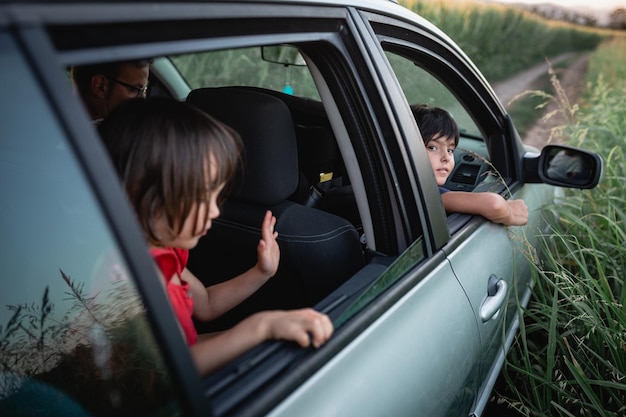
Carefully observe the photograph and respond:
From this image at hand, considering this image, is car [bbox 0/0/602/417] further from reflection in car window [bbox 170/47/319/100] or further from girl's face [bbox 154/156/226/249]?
reflection in car window [bbox 170/47/319/100]

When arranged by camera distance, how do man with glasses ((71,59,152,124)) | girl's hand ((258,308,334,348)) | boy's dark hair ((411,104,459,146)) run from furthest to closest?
boy's dark hair ((411,104,459,146)), man with glasses ((71,59,152,124)), girl's hand ((258,308,334,348))

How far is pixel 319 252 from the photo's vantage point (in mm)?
1606

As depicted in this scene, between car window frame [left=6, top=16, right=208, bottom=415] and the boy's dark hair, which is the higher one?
car window frame [left=6, top=16, right=208, bottom=415]

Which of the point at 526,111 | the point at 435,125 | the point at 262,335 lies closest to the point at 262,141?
the point at 262,335

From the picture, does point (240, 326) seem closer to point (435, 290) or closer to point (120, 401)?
point (120, 401)

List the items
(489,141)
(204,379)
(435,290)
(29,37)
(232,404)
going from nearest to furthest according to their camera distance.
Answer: (29,37), (232,404), (204,379), (435,290), (489,141)

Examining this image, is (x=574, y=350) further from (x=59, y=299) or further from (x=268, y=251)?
(x=59, y=299)

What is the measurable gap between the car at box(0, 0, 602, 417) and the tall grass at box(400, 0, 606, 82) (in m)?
6.81

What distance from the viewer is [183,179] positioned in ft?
3.57

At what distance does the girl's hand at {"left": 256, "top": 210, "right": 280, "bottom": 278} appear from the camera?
1495 millimetres

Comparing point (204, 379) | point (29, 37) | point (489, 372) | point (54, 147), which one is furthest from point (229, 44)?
point (489, 372)

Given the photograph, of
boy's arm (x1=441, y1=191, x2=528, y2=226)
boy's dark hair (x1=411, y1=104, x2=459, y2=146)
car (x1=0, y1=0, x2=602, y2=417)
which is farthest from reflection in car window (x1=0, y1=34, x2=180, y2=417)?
boy's dark hair (x1=411, y1=104, x2=459, y2=146)

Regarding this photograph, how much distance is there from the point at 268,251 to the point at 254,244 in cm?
19

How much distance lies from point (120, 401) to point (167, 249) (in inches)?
13.7
